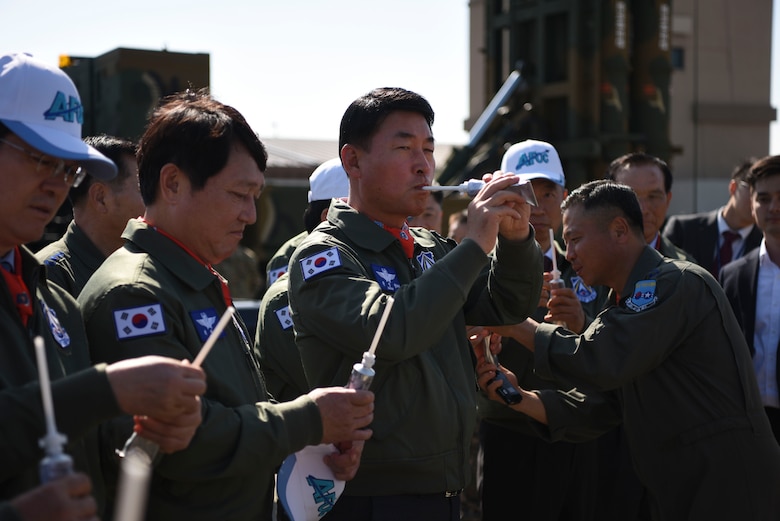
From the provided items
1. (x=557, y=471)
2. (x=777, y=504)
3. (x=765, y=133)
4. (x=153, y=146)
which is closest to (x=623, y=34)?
(x=557, y=471)

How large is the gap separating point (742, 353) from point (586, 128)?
29.8 ft

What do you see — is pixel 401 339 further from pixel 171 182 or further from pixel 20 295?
pixel 20 295

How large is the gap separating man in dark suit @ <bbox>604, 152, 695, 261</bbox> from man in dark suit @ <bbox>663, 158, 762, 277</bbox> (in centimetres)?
105

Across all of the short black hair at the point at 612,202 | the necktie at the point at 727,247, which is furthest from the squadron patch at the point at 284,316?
the necktie at the point at 727,247

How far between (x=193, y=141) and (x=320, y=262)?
0.56 metres

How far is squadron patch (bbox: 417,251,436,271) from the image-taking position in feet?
10.4

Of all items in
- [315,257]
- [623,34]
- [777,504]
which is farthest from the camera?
[623,34]

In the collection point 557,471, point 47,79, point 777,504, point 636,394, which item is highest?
point 47,79

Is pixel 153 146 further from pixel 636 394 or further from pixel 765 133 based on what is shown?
pixel 765 133

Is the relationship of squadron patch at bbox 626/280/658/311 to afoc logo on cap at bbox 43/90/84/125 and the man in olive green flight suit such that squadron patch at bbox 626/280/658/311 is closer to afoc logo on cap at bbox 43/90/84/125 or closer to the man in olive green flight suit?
the man in olive green flight suit

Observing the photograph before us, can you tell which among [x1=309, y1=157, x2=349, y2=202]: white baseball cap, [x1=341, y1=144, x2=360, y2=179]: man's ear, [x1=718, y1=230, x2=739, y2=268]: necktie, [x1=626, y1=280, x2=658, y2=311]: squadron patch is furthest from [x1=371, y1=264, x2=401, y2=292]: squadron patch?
[x1=718, y1=230, x2=739, y2=268]: necktie

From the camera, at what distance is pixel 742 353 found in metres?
3.61

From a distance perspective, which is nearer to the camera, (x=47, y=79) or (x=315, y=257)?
(x=47, y=79)

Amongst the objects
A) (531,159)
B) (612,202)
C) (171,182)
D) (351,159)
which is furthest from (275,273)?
(171,182)
